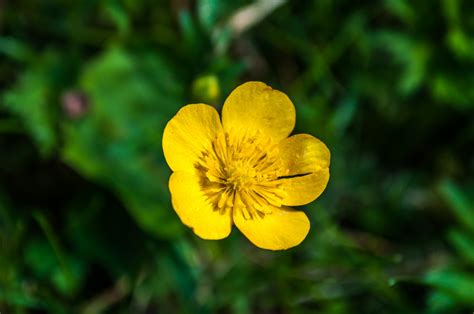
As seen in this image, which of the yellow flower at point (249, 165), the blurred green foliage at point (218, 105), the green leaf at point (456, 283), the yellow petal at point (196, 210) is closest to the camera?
the yellow petal at point (196, 210)

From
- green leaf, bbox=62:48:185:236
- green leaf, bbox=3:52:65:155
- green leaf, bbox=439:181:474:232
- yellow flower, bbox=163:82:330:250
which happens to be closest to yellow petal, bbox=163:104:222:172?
yellow flower, bbox=163:82:330:250

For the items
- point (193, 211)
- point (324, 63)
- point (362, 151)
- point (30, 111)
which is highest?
point (324, 63)

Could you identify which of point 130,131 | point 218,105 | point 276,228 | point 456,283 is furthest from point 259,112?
point 456,283

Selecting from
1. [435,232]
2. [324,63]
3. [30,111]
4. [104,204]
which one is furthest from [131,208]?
[435,232]

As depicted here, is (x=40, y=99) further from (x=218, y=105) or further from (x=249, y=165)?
(x=249, y=165)

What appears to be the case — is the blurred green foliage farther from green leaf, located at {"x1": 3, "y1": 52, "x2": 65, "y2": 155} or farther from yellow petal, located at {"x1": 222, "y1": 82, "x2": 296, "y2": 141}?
yellow petal, located at {"x1": 222, "y1": 82, "x2": 296, "y2": 141}

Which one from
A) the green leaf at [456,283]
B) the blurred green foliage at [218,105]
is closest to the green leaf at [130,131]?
the blurred green foliage at [218,105]

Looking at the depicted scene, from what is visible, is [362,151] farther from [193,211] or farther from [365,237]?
[193,211]

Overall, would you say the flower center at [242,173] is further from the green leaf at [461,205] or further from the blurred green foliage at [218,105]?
the green leaf at [461,205]
